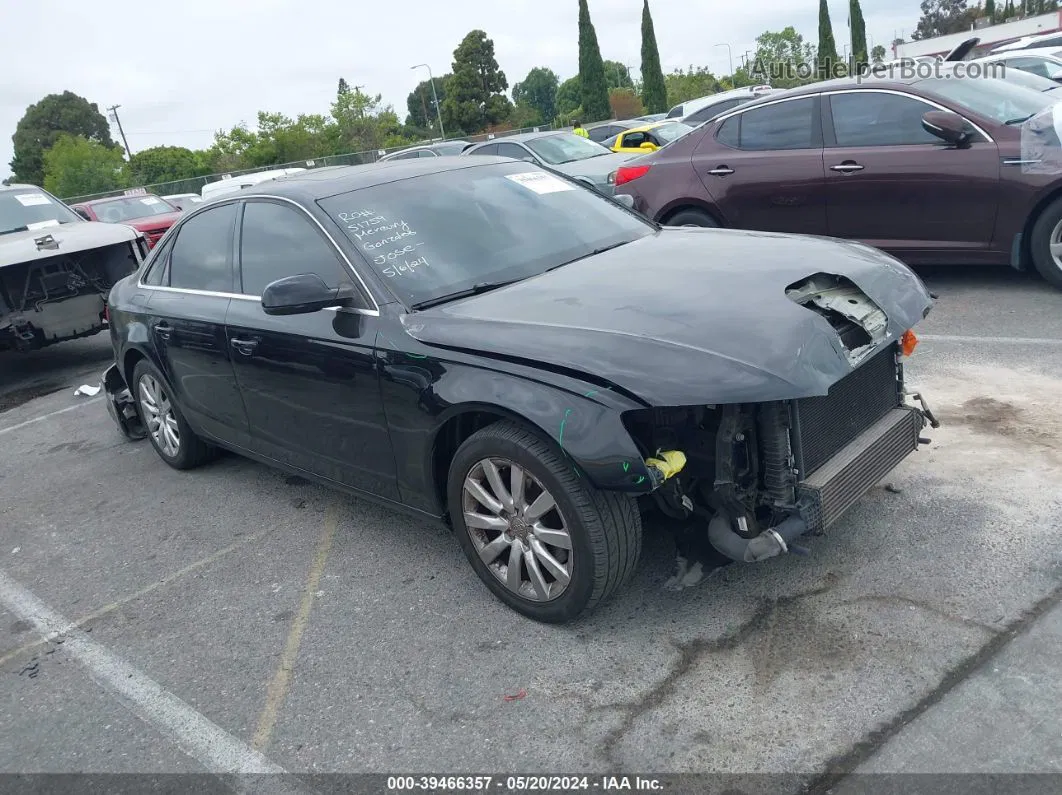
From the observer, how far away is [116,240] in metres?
8.57

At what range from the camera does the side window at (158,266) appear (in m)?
5.38

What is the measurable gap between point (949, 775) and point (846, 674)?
0.50m

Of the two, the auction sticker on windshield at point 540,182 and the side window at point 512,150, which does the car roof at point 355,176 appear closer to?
the auction sticker on windshield at point 540,182

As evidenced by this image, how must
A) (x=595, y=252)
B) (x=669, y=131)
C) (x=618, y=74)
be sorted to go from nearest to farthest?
(x=595, y=252) < (x=669, y=131) < (x=618, y=74)

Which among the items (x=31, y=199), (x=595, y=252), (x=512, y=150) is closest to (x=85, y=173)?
(x=512, y=150)

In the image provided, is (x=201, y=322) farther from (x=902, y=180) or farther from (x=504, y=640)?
(x=902, y=180)

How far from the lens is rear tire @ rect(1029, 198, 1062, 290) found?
21.1 feet

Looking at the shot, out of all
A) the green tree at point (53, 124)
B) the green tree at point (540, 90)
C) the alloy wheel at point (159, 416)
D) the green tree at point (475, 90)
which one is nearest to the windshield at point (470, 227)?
the alloy wheel at point (159, 416)

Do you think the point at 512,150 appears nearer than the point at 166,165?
Yes

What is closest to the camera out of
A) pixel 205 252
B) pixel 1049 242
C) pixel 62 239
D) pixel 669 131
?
pixel 205 252

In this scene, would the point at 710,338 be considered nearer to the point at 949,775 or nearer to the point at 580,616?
the point at 580,616

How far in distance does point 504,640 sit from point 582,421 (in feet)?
3.12

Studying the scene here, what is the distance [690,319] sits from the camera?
10.5 feet

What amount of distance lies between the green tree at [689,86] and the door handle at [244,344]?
56294 mm
